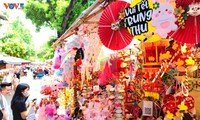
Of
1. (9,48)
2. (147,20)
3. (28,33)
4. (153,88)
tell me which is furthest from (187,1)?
(28,33)

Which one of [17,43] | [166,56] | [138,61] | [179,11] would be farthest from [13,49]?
[179,11]

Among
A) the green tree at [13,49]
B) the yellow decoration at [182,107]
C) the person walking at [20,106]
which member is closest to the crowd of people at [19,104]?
the person walking at [20,106]

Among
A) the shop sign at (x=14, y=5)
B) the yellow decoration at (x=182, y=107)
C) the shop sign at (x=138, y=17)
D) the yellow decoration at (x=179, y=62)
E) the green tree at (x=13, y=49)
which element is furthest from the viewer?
the green tree at (x=13, y=49)

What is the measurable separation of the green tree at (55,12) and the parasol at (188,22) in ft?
49.6

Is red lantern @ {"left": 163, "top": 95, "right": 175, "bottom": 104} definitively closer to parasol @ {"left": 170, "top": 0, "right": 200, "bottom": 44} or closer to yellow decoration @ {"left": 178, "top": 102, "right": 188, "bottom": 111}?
yellow decoration @ {"left": 178, "top": 102, "right": 188, "bottom": 111}

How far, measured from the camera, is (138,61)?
11.7 feet

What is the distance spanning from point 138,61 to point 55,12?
1570cm

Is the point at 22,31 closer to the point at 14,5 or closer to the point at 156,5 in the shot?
the point at 14,5

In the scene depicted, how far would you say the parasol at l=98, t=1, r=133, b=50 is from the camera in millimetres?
2578

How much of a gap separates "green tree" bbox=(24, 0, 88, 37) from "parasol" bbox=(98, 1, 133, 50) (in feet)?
47.1

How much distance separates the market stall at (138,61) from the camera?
83.6 inches

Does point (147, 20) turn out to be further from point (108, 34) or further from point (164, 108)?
point (164, 108)

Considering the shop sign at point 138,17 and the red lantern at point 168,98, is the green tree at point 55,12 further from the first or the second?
the shop sign at point 138,17

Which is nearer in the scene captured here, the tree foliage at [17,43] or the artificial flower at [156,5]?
the artificial flower at [156,5]
